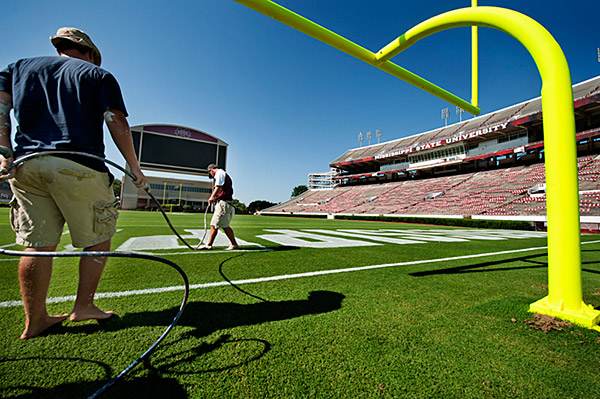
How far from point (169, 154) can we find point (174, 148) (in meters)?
1.53

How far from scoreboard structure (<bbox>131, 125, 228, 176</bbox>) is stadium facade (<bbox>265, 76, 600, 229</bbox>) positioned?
18.2 meters

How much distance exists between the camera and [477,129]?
3153cm

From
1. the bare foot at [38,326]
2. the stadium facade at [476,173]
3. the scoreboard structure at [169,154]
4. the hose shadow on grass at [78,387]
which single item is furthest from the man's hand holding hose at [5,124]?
the scoreboard structure at [169,154]

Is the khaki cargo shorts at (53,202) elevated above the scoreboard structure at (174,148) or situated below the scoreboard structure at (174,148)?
below

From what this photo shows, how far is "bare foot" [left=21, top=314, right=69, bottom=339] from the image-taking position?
1432mm

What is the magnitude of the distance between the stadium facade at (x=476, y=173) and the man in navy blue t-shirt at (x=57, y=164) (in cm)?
2044

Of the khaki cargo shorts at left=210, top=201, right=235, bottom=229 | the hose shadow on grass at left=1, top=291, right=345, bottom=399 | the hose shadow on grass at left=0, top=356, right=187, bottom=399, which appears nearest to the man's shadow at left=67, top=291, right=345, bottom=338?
the hose shadow on grass at left=1, top=291, right=345, bottom=399

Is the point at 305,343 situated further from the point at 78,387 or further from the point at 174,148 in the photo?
the point at 174,148

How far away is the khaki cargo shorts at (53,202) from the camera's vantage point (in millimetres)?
1425

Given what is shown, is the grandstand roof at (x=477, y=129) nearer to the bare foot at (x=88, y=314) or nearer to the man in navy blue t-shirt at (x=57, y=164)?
the man in navy blue t-shirt at (x=57, y=164)

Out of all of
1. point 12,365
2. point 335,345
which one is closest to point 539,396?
point 335,345

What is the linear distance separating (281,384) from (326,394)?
197 millimetres

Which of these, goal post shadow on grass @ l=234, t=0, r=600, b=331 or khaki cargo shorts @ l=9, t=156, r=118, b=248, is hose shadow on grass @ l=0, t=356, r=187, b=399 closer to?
khaki cargo shorts @ l=9, t=156, r=118, b=248

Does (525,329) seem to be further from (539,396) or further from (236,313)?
(236,313)
